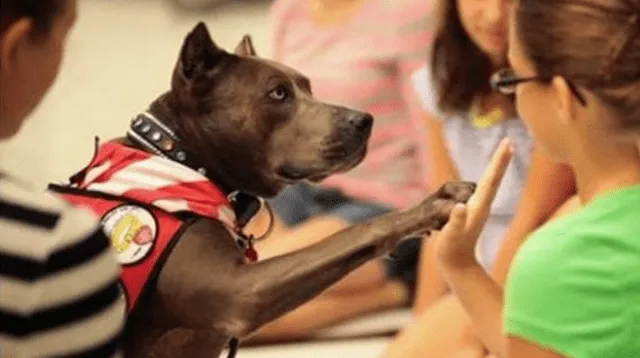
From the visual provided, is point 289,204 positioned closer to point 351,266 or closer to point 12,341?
point 351,266

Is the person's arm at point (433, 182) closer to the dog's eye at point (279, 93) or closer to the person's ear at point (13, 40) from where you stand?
the dog's eye at point (279, 93)

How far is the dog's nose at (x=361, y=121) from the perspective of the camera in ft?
4.73

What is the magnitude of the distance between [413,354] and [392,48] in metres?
0.69

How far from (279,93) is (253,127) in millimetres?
48

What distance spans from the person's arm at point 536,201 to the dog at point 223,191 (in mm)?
525

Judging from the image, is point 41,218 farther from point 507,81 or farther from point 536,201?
point 536,201

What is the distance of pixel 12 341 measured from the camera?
0.99 meters

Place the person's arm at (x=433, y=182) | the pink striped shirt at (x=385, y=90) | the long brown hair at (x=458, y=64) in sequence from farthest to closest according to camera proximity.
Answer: the pink striped shirt at (x=385, y=90) < the person's arm at (x=433, y=182) < the long brown hair at (x=458, y=64)

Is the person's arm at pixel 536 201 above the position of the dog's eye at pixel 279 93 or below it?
below

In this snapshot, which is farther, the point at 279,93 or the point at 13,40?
the point at 279,93

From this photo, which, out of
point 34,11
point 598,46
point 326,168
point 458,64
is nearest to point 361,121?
point 326,168

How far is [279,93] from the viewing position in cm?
147

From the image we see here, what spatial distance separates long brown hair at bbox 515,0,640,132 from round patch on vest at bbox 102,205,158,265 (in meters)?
0.42

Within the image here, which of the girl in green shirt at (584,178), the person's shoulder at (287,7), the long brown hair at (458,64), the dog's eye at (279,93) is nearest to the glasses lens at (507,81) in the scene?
the girl in green shirt at (584,178)
